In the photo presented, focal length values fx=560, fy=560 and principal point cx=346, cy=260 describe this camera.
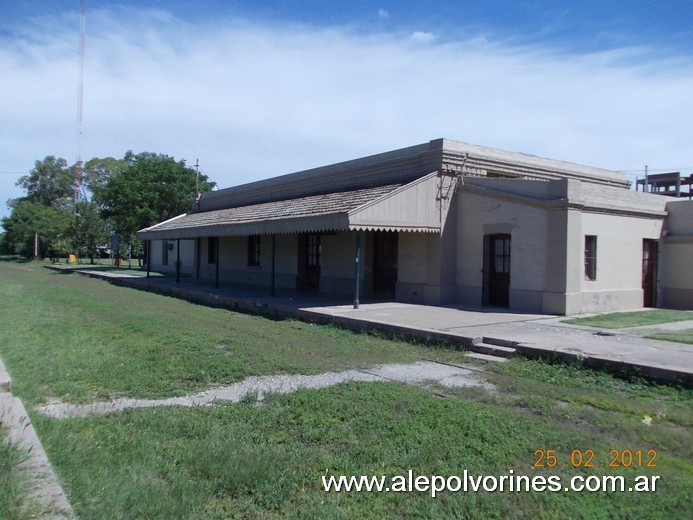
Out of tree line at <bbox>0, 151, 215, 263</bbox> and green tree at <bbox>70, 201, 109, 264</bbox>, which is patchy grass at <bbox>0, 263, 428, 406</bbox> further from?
green tree at <bbox>70, 201, 109, 264</bbox>

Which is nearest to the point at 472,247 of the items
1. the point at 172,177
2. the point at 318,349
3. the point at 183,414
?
the point at 318,349

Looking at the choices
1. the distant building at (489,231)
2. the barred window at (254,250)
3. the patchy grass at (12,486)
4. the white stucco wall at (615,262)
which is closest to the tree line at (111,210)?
the barred window at (254,250)

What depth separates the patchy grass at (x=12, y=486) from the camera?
134 inches

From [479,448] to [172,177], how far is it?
39.9 metres

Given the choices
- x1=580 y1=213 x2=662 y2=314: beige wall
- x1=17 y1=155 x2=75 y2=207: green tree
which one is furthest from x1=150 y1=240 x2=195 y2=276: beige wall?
x1=17 y1=155 x2=75 y2=207: green tree

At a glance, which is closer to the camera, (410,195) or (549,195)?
(549,195)

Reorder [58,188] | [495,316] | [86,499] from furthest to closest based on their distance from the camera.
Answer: [58,188] < [495,316] < [86,499]

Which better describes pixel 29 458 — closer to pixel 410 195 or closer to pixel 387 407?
pixel 387 407

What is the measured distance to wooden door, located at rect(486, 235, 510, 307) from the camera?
16.0 metres

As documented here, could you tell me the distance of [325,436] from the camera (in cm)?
538

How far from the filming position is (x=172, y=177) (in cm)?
4156

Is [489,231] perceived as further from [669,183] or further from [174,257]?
[174,257]

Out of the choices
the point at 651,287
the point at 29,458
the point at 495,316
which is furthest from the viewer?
the point at 651,287

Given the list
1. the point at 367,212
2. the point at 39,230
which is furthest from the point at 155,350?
the point at 39,230
